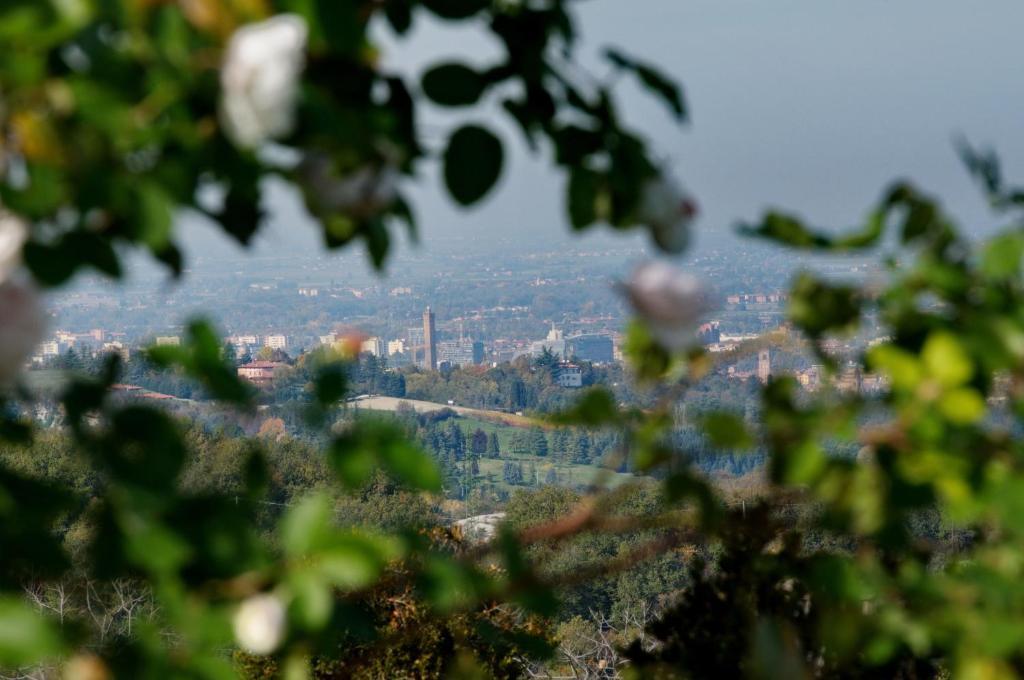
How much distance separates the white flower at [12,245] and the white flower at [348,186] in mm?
156

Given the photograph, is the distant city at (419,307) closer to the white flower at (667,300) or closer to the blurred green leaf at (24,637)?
the white flower at (667,300)

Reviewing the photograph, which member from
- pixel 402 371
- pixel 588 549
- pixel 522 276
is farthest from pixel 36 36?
pixel 522 276

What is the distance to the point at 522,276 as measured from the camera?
169 ft

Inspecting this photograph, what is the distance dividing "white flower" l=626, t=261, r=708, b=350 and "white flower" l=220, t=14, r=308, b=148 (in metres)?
0.26

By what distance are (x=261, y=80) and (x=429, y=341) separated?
153 ft

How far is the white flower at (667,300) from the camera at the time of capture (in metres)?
0.68

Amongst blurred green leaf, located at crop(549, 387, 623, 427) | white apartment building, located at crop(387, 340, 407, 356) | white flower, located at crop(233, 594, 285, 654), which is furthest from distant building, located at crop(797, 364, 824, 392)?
white apartment building, located at crop(387, 340, 407, 356)

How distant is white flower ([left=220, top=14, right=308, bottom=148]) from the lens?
0.51 metres

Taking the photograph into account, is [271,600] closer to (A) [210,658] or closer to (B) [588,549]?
(A) [210,658]

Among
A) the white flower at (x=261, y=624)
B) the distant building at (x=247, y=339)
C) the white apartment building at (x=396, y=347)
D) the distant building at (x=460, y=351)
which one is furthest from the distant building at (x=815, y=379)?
the white apartment building at (x=396, y=347)

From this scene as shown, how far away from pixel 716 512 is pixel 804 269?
0.62 ft

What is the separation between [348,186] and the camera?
628 mm

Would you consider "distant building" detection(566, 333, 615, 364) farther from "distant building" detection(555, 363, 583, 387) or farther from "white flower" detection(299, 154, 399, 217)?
"white flower" detection(299, 154, 399, 217)

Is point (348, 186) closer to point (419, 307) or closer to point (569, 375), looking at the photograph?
point (569, 375)
